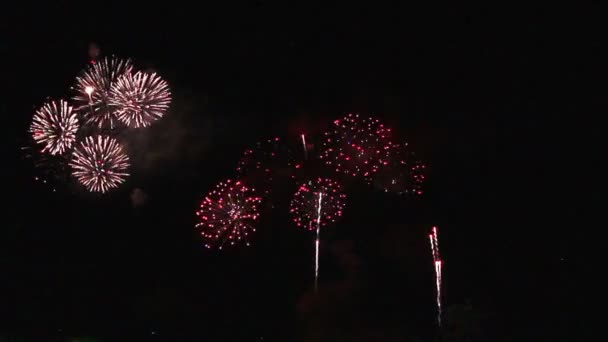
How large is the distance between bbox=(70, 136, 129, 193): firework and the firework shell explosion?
2981 millimetres

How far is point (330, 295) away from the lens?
11250 mm

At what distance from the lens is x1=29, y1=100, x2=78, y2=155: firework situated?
29.4 feet

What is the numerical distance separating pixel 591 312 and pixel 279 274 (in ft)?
18.4

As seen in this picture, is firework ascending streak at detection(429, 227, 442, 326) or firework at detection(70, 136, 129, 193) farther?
firework ascending streak at detection(429, 227, 442, 326)

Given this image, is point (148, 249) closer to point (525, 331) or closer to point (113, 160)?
point (113, 160)

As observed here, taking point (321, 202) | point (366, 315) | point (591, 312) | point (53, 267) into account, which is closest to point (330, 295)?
point (366, 315)

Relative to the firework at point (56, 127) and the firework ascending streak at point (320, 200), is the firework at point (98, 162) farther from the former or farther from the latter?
the firework ascending streak at point (320, 200)

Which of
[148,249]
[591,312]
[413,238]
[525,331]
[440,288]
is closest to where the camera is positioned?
[525,331]

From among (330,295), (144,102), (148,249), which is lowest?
(330,295)

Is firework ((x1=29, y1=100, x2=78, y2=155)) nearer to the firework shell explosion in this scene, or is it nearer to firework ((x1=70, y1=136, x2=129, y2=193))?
firework ((x1=70, y1=136, x2=129, y2=193))

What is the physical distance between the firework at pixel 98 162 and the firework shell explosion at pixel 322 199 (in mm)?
2981

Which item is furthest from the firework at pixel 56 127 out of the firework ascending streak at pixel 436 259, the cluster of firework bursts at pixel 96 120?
the firework ascending streak at pixel 436 259

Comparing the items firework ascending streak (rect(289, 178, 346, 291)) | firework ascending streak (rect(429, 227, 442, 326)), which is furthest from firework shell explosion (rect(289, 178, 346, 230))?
firework ascending streak (rect(429, 227, 442, 326))

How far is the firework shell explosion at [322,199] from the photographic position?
10375 millimetres
